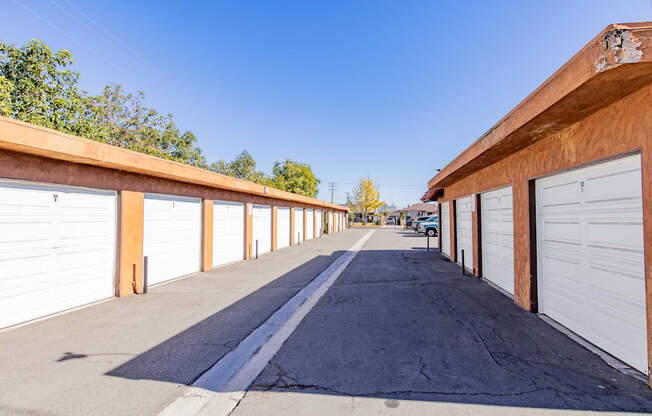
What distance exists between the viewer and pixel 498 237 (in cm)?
782

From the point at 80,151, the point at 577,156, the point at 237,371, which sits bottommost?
the point at 237,371

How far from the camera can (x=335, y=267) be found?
11.5m

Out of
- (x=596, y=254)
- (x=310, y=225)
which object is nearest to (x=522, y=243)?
(x=596, y=254)

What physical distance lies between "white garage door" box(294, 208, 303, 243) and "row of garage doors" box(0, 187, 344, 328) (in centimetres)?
1220

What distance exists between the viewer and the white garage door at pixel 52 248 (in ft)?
17.0

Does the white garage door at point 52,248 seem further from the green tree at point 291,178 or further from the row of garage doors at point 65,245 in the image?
the green tree at point 291,178

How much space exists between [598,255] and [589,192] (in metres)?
0.93

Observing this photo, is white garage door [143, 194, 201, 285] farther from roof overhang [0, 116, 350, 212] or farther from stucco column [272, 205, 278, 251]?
stucco column [272, 205, 278, 251]

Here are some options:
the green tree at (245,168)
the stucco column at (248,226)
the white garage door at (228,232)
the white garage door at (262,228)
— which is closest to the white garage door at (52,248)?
the white garage door at (228,232)

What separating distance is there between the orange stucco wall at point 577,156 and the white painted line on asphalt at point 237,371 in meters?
4.49

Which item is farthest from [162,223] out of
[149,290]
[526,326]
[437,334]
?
[526,326]

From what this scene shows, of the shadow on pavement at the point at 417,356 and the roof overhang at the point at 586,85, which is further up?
the roof overhang at the point at 586,85

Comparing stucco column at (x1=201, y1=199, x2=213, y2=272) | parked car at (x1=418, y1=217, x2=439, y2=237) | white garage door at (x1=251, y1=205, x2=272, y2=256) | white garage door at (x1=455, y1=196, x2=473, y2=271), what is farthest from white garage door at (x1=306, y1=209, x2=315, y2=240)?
white garage door at (x1=455, y1=196, x2=473, y2=271)

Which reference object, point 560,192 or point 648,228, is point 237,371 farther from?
point 560,192
